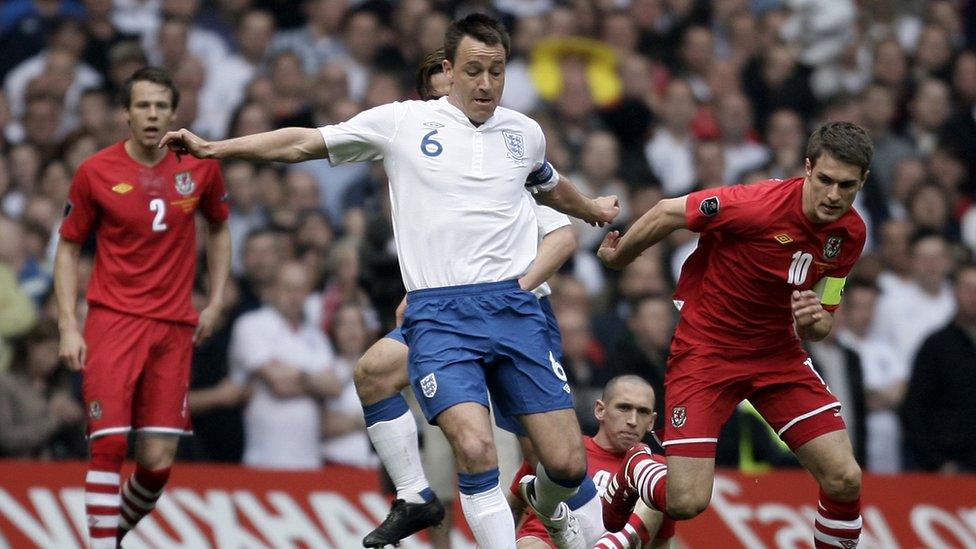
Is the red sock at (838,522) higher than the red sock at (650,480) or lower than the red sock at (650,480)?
lower

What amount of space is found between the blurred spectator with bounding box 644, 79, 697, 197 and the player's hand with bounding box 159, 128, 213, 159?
28.1 ft

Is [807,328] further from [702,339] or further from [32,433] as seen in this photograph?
[32,433]

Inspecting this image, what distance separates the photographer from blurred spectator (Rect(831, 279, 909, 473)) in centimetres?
1384

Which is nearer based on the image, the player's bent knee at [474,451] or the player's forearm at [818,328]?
the player's bent knee at [474,451]

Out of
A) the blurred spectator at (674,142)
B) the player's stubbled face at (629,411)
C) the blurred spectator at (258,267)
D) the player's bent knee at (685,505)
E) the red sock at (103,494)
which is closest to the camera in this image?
the player's bent knee at (685,505)

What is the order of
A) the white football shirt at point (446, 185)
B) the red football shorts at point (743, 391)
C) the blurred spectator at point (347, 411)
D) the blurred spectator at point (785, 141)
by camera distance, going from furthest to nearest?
the blurred spectator at point (785, 141) < the blurred spectator at point (347, 411) < the red football shorts at point (743, 391) < the white football shirt at point (446, 185)

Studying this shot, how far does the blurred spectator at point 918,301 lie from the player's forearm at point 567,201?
647cm

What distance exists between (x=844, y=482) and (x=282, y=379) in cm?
520

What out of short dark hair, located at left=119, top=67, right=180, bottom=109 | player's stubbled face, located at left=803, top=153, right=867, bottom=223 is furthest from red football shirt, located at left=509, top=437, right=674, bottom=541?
short dark hair, located at left=119, top=67, right=180, bottom=109

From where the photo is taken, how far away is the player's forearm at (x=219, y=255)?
10.3m

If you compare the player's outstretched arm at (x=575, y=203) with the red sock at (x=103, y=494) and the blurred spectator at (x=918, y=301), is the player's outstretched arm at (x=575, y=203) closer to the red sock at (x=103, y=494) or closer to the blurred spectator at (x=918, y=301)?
the red sock at (x=103, y=494)

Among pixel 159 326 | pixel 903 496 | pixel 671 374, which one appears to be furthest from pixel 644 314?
pixel 159 326

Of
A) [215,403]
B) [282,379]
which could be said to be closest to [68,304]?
[215,403]

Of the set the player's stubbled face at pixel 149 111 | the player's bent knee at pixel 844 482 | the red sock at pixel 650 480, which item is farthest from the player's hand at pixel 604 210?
the player's stubbled face at pixel 149 111
